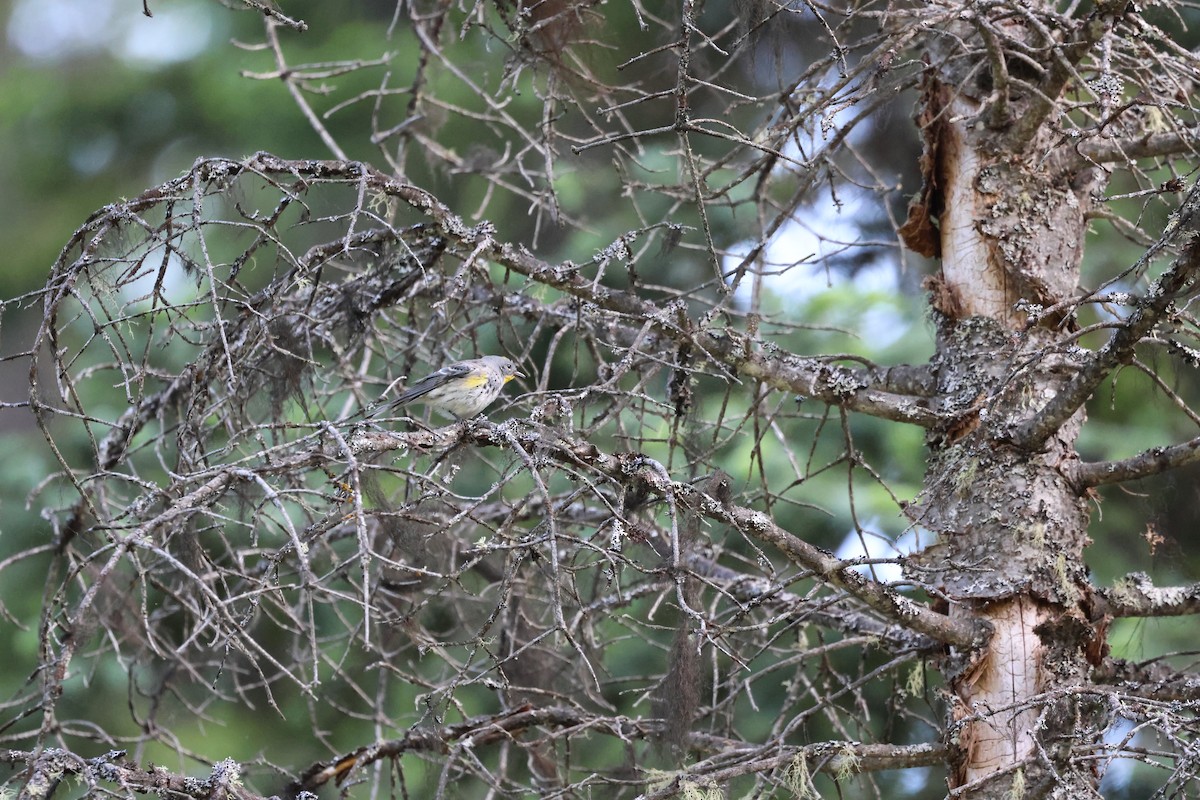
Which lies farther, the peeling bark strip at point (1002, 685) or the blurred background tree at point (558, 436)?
the peeling bark strip at point (1002, 685)

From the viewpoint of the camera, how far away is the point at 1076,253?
403cm

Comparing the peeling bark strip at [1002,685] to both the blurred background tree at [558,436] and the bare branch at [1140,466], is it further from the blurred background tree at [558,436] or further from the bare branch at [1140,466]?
the bare branch at [1140,466]

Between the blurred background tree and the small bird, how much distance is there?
0.40 feet

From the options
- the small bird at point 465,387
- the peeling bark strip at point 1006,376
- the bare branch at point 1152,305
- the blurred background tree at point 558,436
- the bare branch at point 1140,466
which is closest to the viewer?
the bare branch at point 1152,305

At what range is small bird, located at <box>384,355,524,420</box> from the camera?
4.57 m

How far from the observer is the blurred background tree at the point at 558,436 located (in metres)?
3.07

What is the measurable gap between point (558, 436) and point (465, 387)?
6.41ft

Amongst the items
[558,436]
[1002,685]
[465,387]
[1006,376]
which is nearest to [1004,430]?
[1006,376]

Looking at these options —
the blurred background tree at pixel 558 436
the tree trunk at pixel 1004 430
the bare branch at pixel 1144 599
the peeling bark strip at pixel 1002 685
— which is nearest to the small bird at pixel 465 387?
the blurred background tree at pixel 558 436

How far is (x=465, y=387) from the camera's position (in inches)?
196

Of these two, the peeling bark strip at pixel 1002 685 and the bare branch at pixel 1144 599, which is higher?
the bare branch at pixel 1144 599

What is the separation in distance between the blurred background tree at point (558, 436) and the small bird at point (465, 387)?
0.12m

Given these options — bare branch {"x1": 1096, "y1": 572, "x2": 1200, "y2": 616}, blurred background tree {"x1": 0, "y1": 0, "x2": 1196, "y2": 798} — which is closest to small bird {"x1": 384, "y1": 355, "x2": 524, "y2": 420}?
blurred background tree {"x1": 0, "y1": 0, "x2": 1196, "y2": 798}

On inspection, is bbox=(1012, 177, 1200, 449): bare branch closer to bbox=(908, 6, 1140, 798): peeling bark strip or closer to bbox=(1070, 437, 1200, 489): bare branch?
bbox=(908, 6, 1140, 798): peeling bark strip
